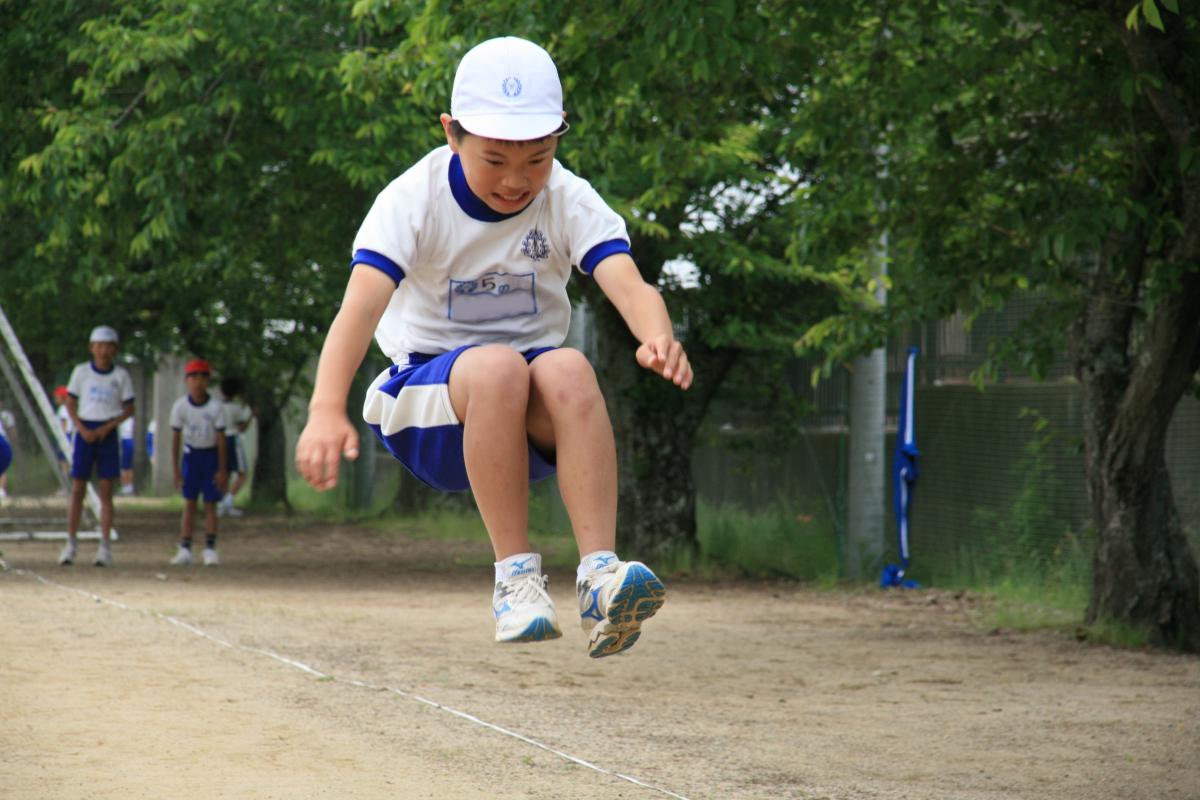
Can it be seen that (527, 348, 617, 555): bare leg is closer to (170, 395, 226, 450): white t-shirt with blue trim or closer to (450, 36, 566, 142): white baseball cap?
(450, 36, 566, 142): white baseball cap

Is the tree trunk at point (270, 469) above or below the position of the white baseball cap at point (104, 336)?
below

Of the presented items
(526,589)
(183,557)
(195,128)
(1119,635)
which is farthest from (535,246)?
(183,557)

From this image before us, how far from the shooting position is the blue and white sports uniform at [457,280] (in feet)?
14.1

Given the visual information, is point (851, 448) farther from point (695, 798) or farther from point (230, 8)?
point (695, 798)

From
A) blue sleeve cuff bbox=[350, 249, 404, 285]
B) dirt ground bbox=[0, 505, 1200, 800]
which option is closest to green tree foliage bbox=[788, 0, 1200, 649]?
dirt ground bbox=[0, 505, 1200, 800]

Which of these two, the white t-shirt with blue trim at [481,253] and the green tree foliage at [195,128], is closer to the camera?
the white t-shirt with blue trim at [481,253]

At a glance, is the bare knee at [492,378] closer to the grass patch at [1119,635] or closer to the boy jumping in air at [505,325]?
the boy jumping in air at [505,325]

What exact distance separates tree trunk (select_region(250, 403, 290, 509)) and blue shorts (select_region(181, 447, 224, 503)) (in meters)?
13.5

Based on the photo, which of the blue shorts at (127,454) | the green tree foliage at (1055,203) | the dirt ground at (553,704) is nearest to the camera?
the dirt ground at (553,704)

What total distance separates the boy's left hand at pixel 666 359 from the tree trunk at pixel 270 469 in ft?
84.9

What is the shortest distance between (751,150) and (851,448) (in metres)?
3.31

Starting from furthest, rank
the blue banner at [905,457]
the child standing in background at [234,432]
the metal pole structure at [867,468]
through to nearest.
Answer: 1. the child standing in background at [234,432]
2. the blue banner at [905,457]
3. the metal pole structure at [867,468]

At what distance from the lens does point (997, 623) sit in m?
13.0

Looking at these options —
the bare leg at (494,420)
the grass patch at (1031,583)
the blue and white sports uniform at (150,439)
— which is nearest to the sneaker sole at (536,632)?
the bare leg at (494,420)
